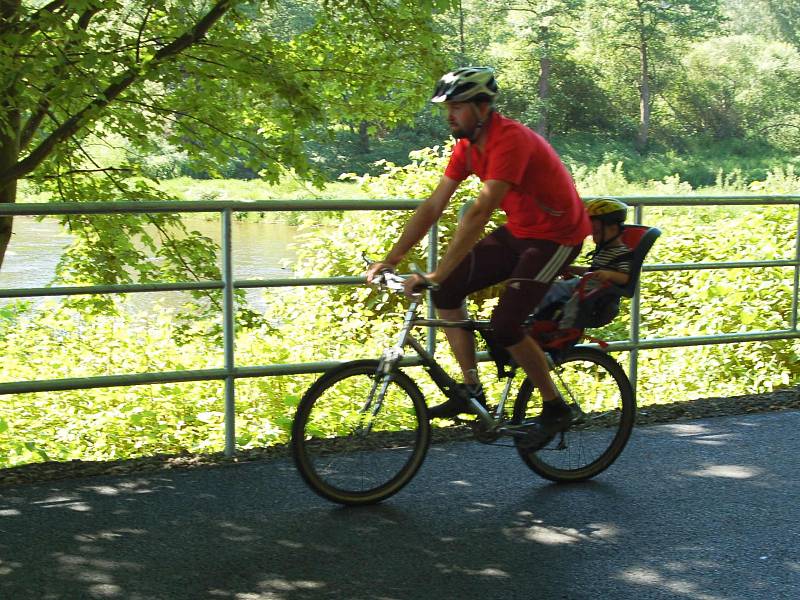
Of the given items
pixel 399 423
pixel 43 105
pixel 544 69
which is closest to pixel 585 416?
pixel 399 423

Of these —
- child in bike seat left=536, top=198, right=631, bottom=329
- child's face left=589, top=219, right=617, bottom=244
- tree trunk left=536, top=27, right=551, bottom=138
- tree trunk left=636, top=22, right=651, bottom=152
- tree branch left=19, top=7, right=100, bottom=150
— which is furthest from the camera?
tree trunk left=636, top=22, right=651, bottom=152

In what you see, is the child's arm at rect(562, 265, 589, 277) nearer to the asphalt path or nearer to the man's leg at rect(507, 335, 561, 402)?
the man's leg at rect(507, 335, 561, 402)

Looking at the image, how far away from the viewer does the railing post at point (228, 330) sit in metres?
6.18

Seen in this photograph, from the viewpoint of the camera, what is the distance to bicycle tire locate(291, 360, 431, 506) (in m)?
5.21

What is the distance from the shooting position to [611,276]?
567 centimetres

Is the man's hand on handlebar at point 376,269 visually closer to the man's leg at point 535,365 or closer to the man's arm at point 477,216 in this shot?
the man's arm at point 477,216

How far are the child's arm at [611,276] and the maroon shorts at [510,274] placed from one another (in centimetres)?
28

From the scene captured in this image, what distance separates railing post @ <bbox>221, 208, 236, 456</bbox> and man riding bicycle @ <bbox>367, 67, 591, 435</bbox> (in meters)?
1.23

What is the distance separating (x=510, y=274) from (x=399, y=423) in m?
0.89

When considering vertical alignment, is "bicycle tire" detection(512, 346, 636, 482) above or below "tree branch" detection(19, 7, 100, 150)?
below

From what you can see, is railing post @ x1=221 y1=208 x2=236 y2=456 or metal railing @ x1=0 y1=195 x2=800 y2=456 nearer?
metal railing @ x1=0 y1=195 x2=800 y2=456

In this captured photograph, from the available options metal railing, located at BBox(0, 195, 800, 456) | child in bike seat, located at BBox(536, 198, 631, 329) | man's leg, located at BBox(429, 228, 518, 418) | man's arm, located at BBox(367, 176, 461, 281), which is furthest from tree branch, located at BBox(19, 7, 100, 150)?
child in bike seat, located at BBox(536, 198, 631, 329)

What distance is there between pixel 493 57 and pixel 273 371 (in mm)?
54912

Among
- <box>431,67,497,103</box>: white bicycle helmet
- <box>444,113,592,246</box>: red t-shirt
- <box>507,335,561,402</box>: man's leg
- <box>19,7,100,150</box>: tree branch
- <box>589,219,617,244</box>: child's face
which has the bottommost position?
<box>507,335,561,402</box>: man's leg
